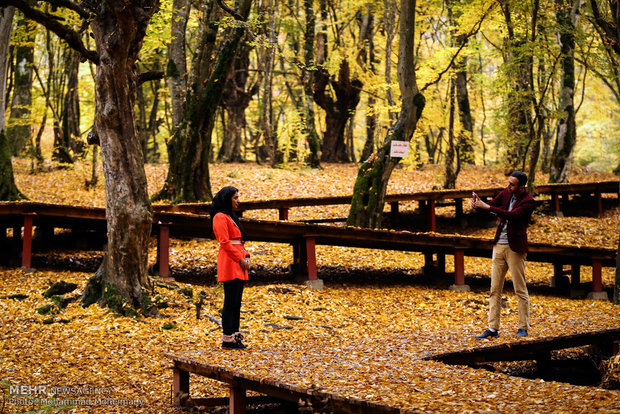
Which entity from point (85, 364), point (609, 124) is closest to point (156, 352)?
point (85, 364)

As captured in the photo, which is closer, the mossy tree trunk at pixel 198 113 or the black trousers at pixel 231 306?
the black trousers at pixel 231 306

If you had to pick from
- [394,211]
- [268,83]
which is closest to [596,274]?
[394,211]

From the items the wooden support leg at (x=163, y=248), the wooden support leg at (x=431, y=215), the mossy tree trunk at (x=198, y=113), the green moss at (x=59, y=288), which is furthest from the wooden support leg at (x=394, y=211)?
the green moss at (x=59, y=288)

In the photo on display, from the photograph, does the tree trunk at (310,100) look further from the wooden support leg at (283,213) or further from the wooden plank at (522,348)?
the wooden plank at (522,348)

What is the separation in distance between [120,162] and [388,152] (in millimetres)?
6779

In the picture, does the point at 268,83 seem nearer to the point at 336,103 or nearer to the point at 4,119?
the point at 336,103

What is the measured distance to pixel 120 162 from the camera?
7.90 m

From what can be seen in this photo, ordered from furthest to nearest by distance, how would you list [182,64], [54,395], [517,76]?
[517,76]
[182,64]
[54,395]

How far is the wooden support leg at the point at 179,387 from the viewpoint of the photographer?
5105mm

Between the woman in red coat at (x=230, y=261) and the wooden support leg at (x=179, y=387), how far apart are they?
0.90m

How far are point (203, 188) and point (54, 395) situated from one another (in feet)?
30.1

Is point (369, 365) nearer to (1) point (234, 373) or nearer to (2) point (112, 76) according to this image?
(1) point (234, 373)

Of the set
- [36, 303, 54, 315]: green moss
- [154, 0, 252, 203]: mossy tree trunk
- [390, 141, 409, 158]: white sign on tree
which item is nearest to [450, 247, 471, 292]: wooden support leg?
[390, 141, 409, 158]: white sign on tree

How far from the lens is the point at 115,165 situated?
787 cm
